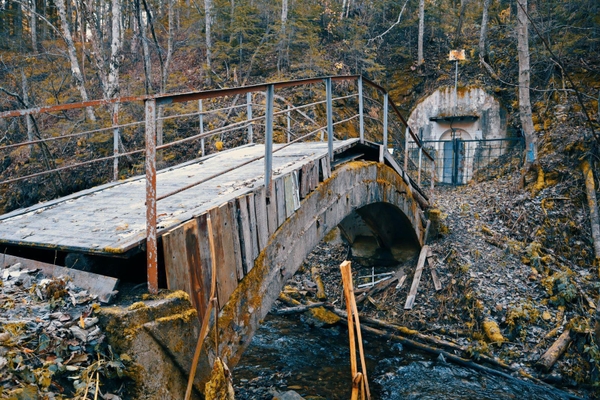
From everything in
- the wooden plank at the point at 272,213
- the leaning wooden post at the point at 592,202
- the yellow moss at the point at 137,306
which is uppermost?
the wooden plank at the point at 272,213

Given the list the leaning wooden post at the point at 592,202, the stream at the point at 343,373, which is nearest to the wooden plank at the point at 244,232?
the stream at the point at 343,373

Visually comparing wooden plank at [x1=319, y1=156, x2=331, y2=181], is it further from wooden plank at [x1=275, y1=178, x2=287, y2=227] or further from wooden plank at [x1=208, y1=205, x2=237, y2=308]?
wooden plank at [x1=208, y1=205, x2=237, y2=308]

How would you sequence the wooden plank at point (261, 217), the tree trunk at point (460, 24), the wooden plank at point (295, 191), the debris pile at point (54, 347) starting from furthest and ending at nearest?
the tree trunk at point (460, 24) → the wooden plank at point (295, 191) → the wooden plank at point (261, 217) → the debris pile at point (54, 347)

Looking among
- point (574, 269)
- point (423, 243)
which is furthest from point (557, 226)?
point (423, 243)

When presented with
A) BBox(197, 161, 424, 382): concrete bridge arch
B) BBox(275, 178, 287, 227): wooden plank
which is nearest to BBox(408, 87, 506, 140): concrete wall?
BBox(197, 161, 424, 382): concrete bridge arch

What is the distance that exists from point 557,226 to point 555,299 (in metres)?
2.23

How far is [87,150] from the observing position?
1332 centimetres

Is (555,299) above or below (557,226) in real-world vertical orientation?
below

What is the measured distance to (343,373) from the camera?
285 inches

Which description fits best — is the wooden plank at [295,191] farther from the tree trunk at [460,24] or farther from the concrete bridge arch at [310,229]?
the tree trunk at [460,24]

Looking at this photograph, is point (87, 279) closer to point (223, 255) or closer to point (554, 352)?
point (223, 255)

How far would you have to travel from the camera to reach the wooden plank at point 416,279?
8781mm

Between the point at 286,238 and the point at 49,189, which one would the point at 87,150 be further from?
the point at 286,238

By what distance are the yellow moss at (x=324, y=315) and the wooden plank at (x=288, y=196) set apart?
4943 mm
